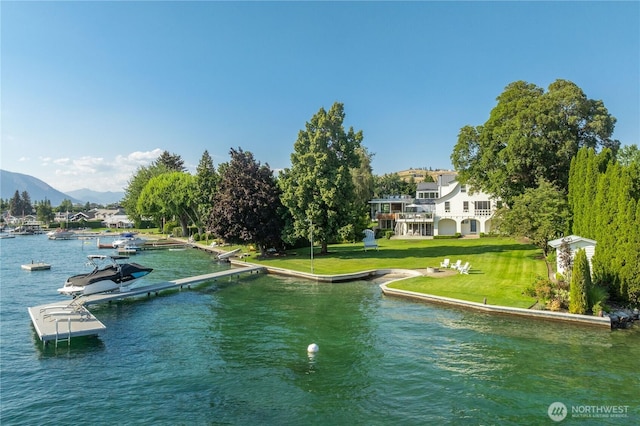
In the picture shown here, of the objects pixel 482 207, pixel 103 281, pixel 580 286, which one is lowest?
pixel 103 281

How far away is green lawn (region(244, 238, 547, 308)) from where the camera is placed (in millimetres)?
27609

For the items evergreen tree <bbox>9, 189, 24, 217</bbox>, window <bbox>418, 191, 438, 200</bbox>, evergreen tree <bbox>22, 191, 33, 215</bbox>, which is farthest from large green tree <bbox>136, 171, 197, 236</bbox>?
evergreen tree <bbox>22, 191, 33, 215</bbox>

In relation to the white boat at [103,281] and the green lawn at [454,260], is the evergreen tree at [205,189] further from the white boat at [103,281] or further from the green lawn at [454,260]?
the white boat at [103,281]

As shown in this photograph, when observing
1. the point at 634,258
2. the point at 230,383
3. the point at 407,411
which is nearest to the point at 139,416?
the point at 230,383

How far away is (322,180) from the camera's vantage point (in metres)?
44.8

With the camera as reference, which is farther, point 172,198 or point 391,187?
point 391,187

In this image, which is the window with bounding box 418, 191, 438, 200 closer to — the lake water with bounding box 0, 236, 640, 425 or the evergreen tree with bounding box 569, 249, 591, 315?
the lake water with bounding box 0, 236, 640, 425

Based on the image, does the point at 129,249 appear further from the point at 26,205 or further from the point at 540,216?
the point at 26,205

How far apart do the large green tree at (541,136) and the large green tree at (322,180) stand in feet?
48.2

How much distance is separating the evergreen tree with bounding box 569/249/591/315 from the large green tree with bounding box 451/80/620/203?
1689 cm

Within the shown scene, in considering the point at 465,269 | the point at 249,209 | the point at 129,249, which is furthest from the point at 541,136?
the point at 129,249

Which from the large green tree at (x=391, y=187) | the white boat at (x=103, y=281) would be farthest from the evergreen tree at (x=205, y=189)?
the large green tree at (x=391, y=187)

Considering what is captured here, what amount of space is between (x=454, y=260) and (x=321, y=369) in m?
26.7

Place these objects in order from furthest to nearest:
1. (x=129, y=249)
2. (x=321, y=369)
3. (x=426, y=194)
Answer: (x=426, y=194)
(x=129, y=249)
(x=321, y=369)
